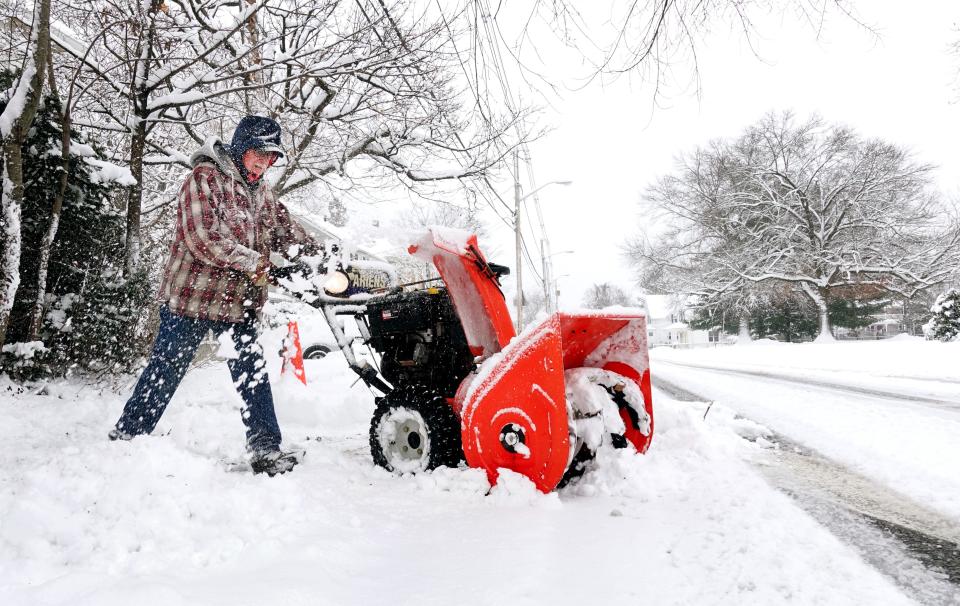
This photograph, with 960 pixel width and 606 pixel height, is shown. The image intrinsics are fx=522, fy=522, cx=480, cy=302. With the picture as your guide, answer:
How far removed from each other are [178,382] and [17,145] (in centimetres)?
141

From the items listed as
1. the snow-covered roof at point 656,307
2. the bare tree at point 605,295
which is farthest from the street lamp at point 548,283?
the bare tree at point 605,295

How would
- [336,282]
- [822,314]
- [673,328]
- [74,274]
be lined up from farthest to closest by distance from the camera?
[673,328], [822,314], [74,274], [336,282]

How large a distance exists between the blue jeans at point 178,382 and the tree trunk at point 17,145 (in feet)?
2.41

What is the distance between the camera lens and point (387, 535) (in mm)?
2031

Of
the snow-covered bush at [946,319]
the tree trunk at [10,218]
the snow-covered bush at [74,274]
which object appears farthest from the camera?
the snow-covered bush at [946,319]

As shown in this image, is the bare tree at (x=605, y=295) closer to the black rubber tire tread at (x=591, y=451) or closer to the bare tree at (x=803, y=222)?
the bare tree at (x=803, y=222)

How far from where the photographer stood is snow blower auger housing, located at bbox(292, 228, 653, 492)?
2348 mm

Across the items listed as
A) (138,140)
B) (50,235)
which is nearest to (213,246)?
(50,235)

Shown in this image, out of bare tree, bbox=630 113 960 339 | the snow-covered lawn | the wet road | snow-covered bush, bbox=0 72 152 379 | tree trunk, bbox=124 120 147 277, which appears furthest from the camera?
bare tree, bbox=630 113 960 339

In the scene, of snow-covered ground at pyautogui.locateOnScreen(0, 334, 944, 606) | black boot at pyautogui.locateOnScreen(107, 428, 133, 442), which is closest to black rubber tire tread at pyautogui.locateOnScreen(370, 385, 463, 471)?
snow-covered ground at pyautogui.locateOnScreen(0, 334, 944, 606)

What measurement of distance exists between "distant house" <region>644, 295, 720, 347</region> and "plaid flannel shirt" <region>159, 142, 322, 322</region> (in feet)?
101

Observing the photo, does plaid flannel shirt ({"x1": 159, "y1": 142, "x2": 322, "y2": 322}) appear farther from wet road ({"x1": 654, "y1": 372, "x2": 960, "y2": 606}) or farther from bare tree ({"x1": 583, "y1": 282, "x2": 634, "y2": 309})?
bare tree ({"x1": 583, "y1": 282, "x2": 634, "y2": 309})

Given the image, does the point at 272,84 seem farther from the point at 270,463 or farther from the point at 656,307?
the point at 656,307

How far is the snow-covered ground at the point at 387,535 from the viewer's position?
1.54 meters
